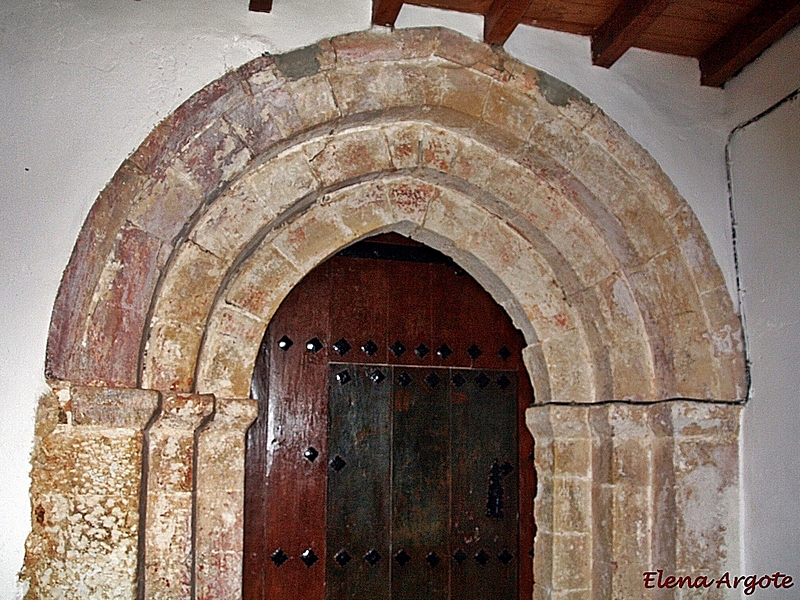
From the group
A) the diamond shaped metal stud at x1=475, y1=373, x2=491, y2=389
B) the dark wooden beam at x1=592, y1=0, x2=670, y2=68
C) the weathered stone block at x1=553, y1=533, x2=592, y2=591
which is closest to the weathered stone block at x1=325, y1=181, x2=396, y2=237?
the diamond shaped metal stud at x1=475, y1=373, x2=491, y2=389

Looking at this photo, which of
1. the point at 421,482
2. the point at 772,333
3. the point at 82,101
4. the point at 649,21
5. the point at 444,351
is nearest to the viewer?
the point at 82,101

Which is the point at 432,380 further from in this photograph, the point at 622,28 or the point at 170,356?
the point at 622,28

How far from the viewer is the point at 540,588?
2992 mm

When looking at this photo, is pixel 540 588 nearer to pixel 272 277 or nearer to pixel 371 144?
pixel 272 277

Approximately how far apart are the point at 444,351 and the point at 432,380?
13cm

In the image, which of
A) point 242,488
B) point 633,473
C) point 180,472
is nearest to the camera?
point 180,472

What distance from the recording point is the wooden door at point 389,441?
2.91 meters

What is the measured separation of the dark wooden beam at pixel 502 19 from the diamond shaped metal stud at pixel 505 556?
1863 mm

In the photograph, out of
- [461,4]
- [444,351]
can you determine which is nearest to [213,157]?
[461,4]

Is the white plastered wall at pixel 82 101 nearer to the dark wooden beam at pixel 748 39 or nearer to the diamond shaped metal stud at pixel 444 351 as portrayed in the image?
the dark wooden beam at pixel 748 39

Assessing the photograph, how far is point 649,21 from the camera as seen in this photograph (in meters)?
2.69

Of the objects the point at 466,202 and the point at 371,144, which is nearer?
the point at 371,144

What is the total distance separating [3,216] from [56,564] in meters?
0.97

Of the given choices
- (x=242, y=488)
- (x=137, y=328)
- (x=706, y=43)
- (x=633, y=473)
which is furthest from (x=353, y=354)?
(x=706, y=43)
